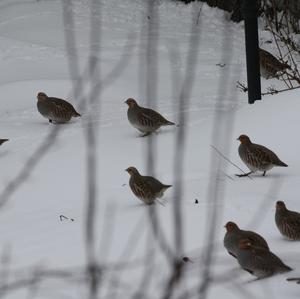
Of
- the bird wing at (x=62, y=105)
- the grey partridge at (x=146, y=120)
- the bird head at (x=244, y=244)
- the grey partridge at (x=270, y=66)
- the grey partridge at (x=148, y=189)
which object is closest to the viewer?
the bird head at (x=244, y=244)

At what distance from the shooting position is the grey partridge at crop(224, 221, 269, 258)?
5004 millimetres

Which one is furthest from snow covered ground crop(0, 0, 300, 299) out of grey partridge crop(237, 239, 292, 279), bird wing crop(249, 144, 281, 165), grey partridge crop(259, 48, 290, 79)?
grey partridge crop(259, 48, 290, 79)

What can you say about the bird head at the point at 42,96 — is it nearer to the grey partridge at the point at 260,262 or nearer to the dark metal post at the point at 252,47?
the dark metal post at the point at 252,47

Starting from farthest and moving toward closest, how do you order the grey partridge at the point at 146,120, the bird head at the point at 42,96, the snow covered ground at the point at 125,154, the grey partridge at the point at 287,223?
1. the bird head at the point at 42,96
2. the grey partridge at the point at 146,120
3. the grey partridge at the point at 287,223
4. the snow covered ground at the point at 125,154

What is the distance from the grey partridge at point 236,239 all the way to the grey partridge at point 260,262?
0.32 ft

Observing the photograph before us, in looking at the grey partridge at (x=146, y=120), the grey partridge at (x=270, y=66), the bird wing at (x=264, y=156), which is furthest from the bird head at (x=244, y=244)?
the grey partridge at (x=270, y=66)

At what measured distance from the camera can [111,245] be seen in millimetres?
5773

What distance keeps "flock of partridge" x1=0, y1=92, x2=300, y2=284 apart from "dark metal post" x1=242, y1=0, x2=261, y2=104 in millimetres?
1096

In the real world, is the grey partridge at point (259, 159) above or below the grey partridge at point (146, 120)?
above

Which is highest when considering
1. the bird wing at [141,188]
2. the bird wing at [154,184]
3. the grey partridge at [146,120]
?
the bird wing at [154,184]

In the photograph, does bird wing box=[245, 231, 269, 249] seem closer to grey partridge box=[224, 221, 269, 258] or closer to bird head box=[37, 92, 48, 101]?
grey partridge box=[224, 221, 269, 258]

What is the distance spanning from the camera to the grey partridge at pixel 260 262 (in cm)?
467

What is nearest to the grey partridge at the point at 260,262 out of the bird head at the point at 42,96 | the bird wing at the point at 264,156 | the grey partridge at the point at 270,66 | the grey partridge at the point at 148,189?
the grey partridge at the point at 148,189

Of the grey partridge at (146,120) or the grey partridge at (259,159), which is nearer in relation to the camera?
the grey partridge at (259,159)
